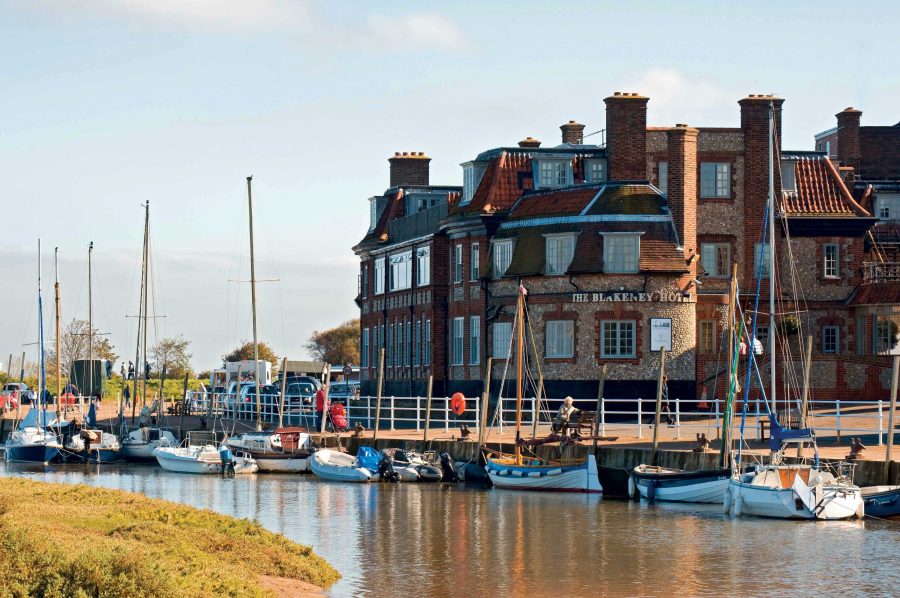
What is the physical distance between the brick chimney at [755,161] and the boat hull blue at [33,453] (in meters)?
30.9

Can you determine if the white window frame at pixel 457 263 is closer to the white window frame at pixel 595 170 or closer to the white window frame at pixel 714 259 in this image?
the white window frame at pixel 595 170

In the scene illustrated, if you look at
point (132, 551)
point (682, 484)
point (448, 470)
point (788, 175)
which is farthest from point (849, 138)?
point (132, 551)

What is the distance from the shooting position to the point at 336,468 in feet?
178

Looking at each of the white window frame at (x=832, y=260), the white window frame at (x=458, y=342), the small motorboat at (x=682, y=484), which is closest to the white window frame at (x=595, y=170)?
the white window frame at (x=458, y=342)

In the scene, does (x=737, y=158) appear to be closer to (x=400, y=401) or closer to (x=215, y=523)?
(x=400, y=401)

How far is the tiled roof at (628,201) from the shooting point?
62.6 metres

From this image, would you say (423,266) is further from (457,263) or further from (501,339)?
(501,339)

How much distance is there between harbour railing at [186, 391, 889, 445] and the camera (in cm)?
4953

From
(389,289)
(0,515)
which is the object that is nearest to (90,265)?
(389,289)

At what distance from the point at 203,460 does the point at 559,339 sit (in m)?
15.6

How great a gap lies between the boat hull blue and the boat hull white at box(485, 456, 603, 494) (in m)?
24.6

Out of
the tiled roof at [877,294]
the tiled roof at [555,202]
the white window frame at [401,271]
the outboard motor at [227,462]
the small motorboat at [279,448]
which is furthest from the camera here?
the white window frame at [401,271]

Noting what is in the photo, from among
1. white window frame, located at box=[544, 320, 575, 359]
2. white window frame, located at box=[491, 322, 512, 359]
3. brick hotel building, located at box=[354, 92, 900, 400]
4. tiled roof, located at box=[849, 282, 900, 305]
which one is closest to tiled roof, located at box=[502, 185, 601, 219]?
brick hotel building, located at box=[354, 92, 900, 400]

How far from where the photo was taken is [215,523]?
29531 millimetres
